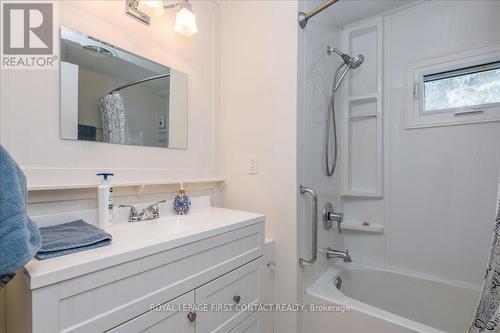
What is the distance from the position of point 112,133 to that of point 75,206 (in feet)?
1.20

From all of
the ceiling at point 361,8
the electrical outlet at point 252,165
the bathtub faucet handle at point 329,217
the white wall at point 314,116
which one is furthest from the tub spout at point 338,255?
the ceiling at point 361,8

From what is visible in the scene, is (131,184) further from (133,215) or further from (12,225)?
(12,225)

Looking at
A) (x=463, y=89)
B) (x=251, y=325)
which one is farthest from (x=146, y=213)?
(x=463, y=89)

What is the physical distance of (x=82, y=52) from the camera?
105 centimetres

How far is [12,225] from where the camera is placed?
1.78 ft

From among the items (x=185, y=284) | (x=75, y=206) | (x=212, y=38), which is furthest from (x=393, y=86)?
(x=75, y=206)

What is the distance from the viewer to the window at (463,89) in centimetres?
153

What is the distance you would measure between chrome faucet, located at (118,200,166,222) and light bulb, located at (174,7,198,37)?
992mm

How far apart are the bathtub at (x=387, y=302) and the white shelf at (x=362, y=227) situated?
29 cm

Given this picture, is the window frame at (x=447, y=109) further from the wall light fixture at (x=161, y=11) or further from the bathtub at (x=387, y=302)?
the wall light fixture at (x=161, y=11)

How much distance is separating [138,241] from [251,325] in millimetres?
815

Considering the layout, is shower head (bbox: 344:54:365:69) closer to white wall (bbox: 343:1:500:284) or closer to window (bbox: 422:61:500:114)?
white wall (bbox: 343:1:500:284)

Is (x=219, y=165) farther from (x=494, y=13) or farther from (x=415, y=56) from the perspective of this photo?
(x=494, y=13)

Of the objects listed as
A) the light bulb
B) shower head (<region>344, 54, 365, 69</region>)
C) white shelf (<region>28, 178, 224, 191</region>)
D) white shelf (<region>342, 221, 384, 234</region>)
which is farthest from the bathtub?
the light bulb
